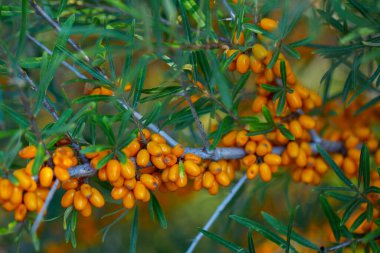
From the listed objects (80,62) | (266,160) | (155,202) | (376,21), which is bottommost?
(155,202)

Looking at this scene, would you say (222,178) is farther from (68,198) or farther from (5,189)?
Result: (5,189)

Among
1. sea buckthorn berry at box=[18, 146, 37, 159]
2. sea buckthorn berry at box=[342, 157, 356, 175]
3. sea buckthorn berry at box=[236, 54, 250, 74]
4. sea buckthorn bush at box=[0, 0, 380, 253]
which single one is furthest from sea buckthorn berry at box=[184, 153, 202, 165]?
sea buckthorn berry at box=[342, 157, 356, 175]

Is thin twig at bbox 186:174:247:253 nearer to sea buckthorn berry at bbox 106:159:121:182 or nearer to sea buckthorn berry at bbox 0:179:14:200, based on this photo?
sea buckthorn berry at bbox 106:159:121:182

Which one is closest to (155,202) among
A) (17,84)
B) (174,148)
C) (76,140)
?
(174,148)

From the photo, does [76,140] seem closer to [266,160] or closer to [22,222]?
[22,222]

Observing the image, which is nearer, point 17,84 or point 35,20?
point 17,84

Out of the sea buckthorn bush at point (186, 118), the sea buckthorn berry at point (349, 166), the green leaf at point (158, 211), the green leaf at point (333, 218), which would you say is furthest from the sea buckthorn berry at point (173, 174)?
the sea buckthorn berry at point (349, 166)

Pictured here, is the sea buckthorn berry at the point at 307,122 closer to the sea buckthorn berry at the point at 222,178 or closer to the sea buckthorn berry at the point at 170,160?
the sea buckthorn berry at the point at 222,178

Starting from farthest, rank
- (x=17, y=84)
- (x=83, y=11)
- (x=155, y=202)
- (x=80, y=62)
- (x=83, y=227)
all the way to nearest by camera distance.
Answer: (x=83, y=227) < (x=83, y=11) < (x=155, y=202) < (x=80, y=62) < (x=17, y=84)
